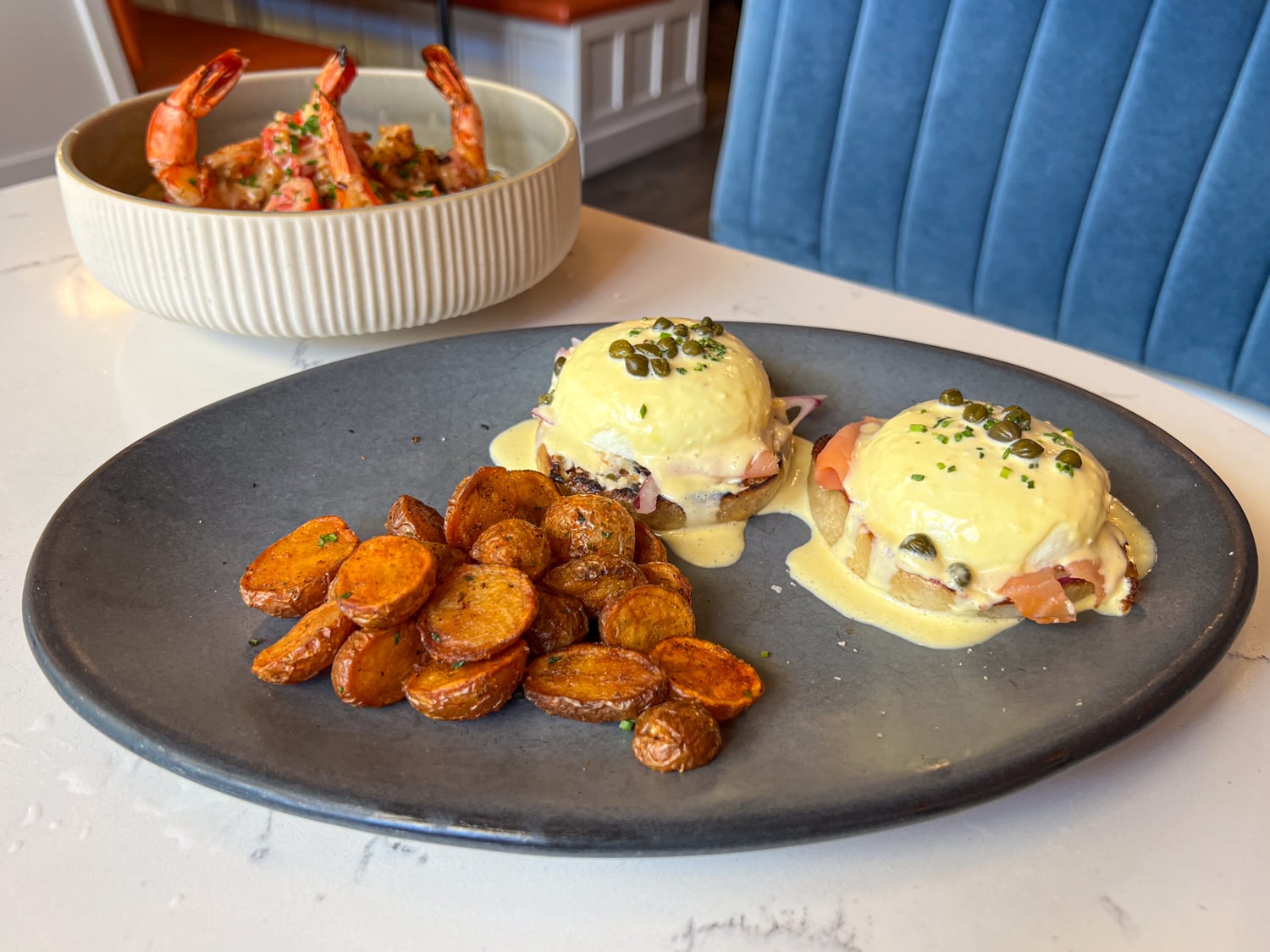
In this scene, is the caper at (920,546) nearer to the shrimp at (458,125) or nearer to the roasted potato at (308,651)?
the roasted potato at (308,651)

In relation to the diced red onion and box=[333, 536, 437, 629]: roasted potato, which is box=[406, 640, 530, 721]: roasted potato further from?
the diced red onion

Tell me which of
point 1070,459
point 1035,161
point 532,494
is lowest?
point 1035,161

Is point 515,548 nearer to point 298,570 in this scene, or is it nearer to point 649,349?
point 298,570

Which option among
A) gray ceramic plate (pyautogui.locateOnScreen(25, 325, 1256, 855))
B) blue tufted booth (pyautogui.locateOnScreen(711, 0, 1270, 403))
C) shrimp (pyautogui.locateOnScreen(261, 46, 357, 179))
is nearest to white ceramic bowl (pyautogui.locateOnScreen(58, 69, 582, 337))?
gray ceramic plate (pyautogui.locateOnScreen(25, 325, 1256, 855))

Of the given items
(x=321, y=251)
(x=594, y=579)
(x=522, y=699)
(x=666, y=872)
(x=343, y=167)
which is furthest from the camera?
(x=343, y=167)

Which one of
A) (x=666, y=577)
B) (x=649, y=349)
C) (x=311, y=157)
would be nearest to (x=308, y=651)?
(x=666, y=577)

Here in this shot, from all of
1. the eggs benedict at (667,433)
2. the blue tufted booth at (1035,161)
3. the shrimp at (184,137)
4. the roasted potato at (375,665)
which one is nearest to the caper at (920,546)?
the eggs benedict at (667,433)
